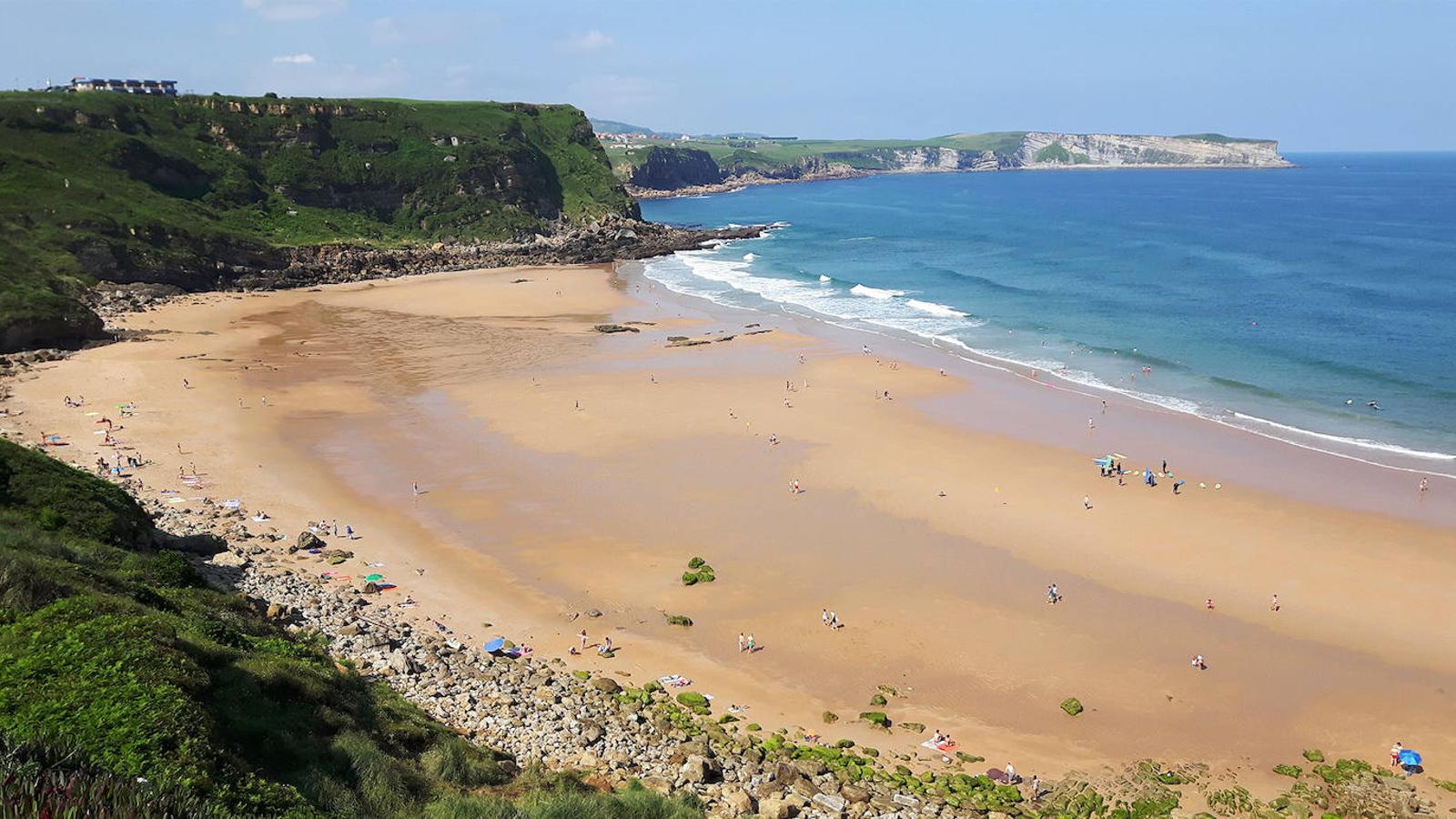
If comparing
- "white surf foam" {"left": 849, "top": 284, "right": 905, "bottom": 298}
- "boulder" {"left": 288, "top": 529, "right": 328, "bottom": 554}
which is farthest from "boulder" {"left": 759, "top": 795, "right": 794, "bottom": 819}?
"white surf foam" {"left": 849, "top": 284, "right": 905, "bottom": 298}

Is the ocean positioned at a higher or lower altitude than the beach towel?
higher

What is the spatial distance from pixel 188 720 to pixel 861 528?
23.1 metres

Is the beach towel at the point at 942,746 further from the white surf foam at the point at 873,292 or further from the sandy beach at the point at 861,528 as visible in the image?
the white surf foam at the point at 873,292

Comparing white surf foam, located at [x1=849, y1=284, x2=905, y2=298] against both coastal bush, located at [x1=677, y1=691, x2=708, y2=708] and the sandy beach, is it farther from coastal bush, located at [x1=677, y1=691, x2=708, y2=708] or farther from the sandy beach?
coastal bush, located at [x1=677, y1=691, x2=708, y2=708]

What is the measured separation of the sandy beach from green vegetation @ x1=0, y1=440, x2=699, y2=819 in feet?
23.3

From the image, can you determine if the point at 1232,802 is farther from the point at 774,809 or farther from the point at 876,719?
the point at 774,809

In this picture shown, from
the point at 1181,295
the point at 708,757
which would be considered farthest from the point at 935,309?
the point at 708,757

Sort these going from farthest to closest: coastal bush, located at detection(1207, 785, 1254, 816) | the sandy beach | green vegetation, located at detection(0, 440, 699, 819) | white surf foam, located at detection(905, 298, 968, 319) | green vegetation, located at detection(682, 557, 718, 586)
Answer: white surf foam, located at detection(905, 298, 968, 319)
green vegetation, located at detection(682, 557, 718, 586)
the sandy beach
coastal bush, located at detection(1207, 785, 1254, 816)
green vegetation, located at detection(0, 440, 699, 819)

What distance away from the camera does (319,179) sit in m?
95.8

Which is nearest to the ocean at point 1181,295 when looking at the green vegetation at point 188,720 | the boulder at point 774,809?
the boulder at point 774,809

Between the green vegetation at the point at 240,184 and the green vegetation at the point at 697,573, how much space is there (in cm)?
4433

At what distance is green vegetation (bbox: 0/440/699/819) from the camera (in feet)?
28.5

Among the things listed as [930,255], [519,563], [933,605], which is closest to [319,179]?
[930,255]

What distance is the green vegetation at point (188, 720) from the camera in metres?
8.68
